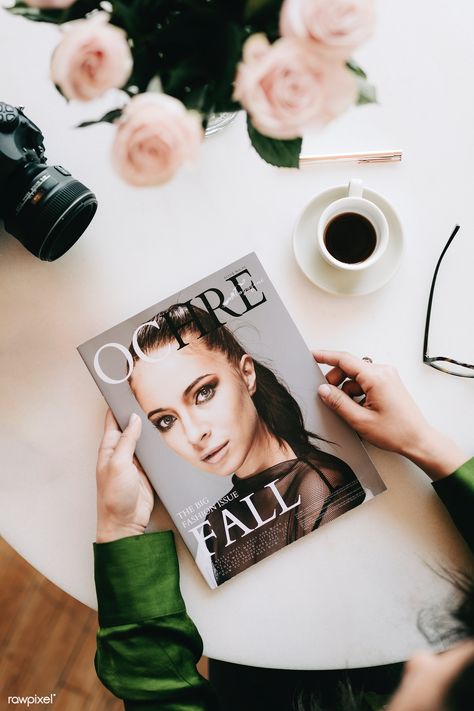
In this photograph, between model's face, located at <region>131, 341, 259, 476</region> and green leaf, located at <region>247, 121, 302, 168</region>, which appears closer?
green leaf, located at <region>247, 121, 302, 168</region>

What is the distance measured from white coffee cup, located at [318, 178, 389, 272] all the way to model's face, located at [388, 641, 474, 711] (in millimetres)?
Answer: 442

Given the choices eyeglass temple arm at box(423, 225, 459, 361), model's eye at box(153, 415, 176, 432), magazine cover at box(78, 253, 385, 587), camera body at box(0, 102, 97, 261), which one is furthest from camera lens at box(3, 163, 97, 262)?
eyeglass temple arm at box(423, 225, 459, 361)

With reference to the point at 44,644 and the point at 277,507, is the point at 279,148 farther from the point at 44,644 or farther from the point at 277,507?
the point at 44,644

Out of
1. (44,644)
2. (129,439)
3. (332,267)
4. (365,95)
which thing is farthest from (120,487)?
(44,644)

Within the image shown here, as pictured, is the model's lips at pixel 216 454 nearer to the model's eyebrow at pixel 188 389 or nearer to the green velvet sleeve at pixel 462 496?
the model's eyebrow at pixel 188 389

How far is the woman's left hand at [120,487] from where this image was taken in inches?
25.8

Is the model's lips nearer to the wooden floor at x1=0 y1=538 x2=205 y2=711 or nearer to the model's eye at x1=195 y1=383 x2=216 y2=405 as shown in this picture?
the model's eye at x1=195 y1=383 x2=216 y2=405

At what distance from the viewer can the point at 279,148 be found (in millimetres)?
526

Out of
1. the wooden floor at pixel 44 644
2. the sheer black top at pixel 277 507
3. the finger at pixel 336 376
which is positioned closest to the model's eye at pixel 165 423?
the sheer black top at pixel 277 507

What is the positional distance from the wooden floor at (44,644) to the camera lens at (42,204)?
810 mm

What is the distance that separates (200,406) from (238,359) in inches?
3.0

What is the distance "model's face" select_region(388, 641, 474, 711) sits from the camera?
0.56 metres

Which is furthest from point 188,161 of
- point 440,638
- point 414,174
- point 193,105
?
point 440,638

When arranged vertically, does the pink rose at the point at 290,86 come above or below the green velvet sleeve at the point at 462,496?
above
